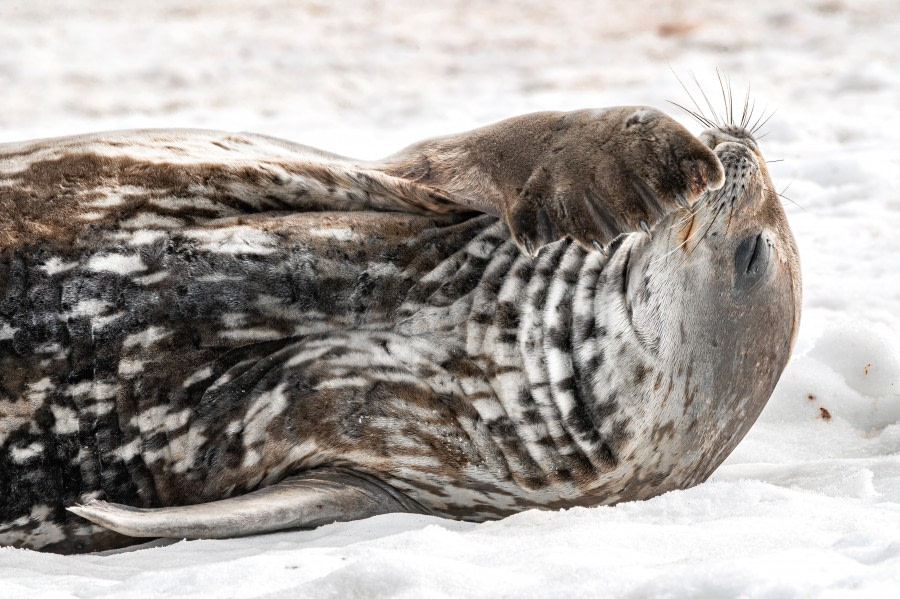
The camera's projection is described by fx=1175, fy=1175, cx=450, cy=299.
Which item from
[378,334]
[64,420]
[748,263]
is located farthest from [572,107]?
[64,420]

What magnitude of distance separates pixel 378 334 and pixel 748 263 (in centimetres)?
98

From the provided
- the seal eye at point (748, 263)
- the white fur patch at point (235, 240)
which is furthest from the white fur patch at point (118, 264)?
the seal eye at point (748, 263)

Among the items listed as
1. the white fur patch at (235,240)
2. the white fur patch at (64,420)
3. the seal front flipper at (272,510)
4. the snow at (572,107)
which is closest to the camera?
the snow at (572,107)

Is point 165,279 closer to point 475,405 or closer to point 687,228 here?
point 475,405

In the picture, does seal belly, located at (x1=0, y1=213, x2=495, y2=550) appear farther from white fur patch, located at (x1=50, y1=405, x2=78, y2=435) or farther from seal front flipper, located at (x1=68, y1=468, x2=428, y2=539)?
seal front flipper, located at (x1=68, y1=468, x2=428, y2=539)

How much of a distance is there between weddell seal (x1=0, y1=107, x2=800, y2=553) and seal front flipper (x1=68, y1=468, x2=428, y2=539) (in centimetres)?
1

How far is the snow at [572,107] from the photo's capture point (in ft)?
7.09

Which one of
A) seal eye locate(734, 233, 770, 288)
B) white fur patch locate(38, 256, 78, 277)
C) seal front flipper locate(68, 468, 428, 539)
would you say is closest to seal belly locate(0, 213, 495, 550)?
white fur patch locate(38, 256, 78, 277)

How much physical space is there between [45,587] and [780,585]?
139 centimetres

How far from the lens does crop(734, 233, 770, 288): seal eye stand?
3.04m

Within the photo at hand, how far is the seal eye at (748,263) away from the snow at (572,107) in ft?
1.75

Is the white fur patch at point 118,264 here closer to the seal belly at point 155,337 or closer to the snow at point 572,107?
the seal belly at point 155,337

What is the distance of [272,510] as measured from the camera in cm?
273

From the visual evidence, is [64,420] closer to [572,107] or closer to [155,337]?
[155,337]
